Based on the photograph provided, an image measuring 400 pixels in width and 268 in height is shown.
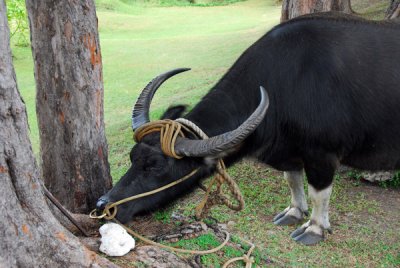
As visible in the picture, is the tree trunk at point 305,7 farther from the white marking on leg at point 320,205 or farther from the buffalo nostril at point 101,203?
the buffalo nostril at point 101,203

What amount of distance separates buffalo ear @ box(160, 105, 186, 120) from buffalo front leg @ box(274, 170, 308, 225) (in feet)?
3.77

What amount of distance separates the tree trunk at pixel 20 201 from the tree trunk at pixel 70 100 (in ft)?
2.77

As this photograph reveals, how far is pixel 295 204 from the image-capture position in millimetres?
3891

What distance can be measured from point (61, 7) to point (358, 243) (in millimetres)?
2647

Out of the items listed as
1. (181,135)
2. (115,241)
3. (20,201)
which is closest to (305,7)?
(181,135)

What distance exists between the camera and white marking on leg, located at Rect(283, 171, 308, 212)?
3.83 metres

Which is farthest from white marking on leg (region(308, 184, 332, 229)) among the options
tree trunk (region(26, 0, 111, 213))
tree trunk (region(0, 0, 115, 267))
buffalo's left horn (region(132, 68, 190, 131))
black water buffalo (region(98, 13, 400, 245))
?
tree trunk (region(0, 0, 115, 267))

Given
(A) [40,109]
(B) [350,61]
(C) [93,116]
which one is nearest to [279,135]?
(B) [350,61]

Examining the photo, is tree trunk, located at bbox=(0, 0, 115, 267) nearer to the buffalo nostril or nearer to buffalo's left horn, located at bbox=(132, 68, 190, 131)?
the buffalo nostril

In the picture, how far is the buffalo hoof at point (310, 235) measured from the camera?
357cm

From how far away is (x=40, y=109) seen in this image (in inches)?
116

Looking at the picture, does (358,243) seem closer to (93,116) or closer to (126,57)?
(93,116)

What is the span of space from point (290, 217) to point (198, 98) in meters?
3.29

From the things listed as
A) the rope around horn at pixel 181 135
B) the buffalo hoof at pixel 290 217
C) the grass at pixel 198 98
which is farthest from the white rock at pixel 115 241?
the buffalo hoof at pixel 290 217
